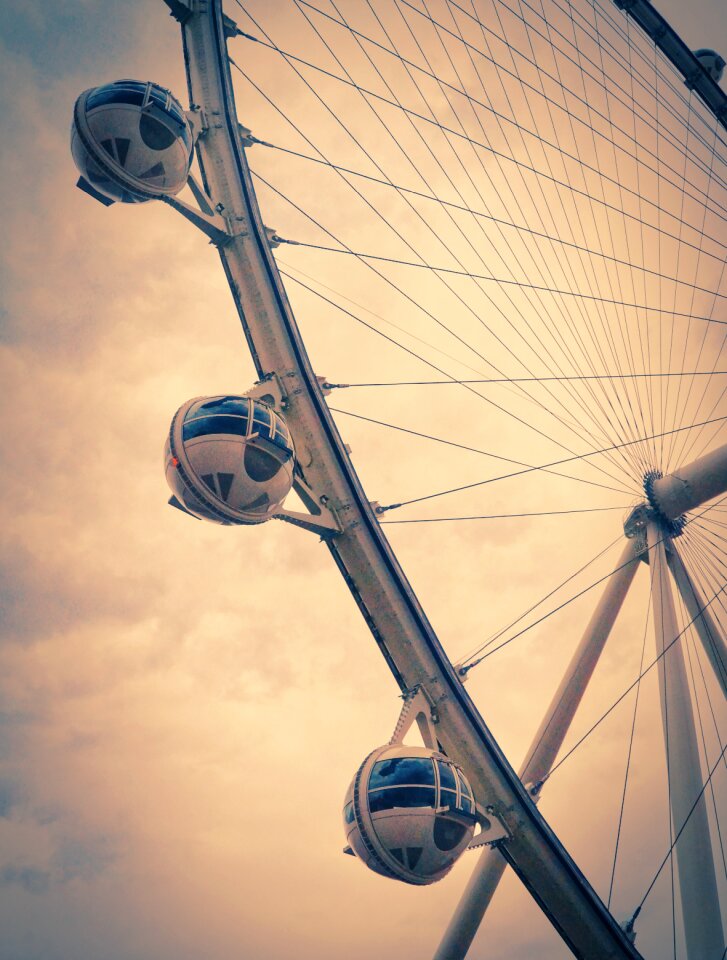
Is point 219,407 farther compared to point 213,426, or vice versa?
point 219,407

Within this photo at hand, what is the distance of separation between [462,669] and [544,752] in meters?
3.50

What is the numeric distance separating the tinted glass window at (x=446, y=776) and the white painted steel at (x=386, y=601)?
2070mm

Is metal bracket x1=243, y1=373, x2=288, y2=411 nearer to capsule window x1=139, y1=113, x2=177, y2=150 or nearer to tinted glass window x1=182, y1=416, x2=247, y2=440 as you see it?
tinted glass window x1=182, y1=416, x2=247, y2=440

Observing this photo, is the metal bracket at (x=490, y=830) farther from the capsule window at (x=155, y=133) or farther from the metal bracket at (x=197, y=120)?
the metal bracket at (x=197, y=120)

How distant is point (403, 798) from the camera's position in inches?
362

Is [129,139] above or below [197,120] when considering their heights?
below

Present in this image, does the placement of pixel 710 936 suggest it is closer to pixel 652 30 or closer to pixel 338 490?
pixel 338 490

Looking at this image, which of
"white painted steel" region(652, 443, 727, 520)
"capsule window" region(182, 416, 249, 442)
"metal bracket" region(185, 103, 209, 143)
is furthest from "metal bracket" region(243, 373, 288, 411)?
"white painted steel" region(652, 443, 727, 520)

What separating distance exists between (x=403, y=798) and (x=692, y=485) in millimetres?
9875

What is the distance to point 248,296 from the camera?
12.1 metres

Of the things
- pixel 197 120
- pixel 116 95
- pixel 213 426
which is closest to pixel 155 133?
pixel 116 95

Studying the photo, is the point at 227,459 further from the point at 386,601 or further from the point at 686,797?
the point at 686,797

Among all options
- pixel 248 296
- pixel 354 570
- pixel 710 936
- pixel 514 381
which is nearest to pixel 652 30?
pixel 514 381

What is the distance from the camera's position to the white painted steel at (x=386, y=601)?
460 inches
